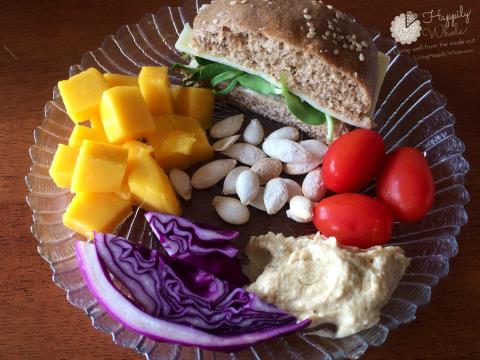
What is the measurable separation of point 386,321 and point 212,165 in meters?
0.83

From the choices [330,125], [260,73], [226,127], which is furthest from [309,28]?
[226,127]

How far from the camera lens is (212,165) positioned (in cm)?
207

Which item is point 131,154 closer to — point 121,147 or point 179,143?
point 121,147

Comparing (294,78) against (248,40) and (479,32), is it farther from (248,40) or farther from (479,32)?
(479,32)

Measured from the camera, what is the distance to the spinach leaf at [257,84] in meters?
2.20

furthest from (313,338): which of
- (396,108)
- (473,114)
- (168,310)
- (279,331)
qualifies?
(473,114)

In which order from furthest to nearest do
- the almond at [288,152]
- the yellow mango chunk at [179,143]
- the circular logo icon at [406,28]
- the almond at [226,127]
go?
the circular logo icon at [406,28]
the almond at [226,127]
the almond at [288,152]
the yellow mango chunk at [179,143]

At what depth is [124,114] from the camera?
74.3 inches

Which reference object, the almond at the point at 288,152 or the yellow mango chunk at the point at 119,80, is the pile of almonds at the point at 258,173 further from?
the yellow mango chunk at the point at 119,80

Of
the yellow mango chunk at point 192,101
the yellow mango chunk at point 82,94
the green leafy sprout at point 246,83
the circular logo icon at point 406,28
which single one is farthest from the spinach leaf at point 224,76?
the circular logo icon at point 406,28

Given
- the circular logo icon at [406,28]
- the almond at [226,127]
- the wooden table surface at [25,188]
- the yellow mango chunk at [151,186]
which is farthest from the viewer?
the circular logo icon at [406,28]

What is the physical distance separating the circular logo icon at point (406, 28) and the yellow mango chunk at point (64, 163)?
152 centimetres

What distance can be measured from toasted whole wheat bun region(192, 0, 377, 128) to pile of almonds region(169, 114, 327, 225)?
0.64 feet

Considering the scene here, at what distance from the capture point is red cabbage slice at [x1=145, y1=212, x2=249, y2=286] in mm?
1771
